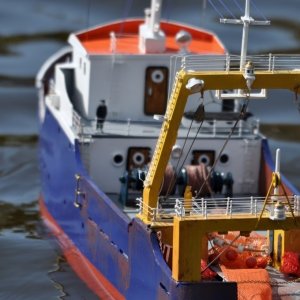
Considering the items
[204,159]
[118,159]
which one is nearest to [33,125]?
[118,159]

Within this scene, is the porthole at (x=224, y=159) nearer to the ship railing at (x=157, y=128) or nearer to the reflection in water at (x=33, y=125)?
the ship railing at (x=157, y=128)

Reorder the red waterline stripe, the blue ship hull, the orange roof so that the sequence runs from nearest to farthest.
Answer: the blue ship hull, the red waterline stripe, the orange roof

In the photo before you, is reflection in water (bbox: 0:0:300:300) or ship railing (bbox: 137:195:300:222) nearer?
ship railing (bbox: 137:195:300:222)

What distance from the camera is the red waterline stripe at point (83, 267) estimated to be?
95.0ft

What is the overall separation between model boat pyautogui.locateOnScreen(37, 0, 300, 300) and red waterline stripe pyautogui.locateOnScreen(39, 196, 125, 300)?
0.04 m

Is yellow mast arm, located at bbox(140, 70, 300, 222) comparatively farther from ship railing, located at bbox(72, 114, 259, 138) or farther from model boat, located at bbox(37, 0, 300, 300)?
ship railing, located at bbox(72, 114, 259, 138)

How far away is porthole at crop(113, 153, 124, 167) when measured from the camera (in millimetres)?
31688

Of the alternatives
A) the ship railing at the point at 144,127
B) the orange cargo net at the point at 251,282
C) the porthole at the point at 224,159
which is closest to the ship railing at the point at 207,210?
the orange cargo net at the point at 251,282

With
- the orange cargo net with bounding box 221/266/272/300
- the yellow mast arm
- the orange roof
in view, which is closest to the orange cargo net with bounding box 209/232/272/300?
the orange cargo net with bounding box 221/266/272/300

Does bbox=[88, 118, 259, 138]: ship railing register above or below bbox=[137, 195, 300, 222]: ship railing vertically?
above

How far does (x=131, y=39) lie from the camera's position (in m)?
35.0

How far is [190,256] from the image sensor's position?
2456 centimetres

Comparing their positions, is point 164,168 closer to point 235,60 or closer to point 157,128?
point 235,60

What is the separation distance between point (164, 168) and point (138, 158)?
5836 mm
